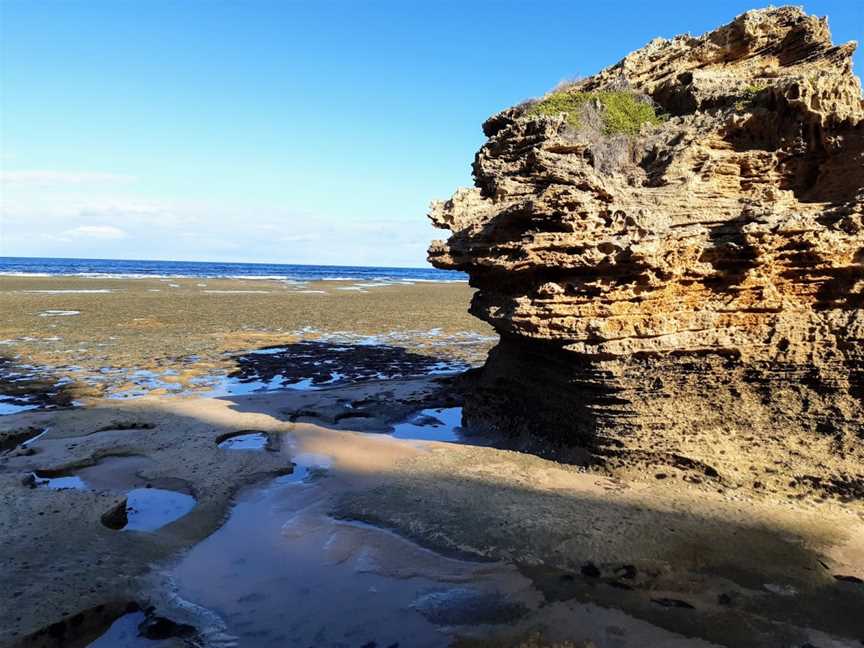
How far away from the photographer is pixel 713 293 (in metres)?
8.20

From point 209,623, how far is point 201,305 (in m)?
30.3

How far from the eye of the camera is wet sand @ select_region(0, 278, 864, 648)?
5.02 m

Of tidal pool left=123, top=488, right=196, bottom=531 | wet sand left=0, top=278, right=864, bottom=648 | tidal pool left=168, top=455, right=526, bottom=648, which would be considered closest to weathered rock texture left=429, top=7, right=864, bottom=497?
wet sand left=0, top=278, right=864, bottom=648

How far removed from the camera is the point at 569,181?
873 cm

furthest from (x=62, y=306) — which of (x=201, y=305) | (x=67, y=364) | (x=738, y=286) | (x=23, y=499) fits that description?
(x=738, y=286)

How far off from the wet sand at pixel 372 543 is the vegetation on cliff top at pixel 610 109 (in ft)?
20.1

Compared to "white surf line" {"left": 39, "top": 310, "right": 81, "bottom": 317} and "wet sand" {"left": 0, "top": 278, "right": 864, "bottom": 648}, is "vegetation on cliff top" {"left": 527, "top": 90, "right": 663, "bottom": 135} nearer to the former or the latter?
"wet sand" {"left": 0, "top": 278, "right": 864, "bottom": 648}

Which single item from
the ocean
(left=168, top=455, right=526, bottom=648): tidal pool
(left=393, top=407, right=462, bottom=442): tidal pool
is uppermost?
the ocean

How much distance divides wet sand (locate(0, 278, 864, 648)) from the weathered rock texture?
74cm

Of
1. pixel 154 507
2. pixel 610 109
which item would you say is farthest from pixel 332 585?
pixel 610 109

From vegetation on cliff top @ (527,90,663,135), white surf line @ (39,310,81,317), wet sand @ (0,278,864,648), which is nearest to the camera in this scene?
wet sand @ (0,278,864,648)

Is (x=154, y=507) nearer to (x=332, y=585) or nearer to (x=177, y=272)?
(x=332, y=585)

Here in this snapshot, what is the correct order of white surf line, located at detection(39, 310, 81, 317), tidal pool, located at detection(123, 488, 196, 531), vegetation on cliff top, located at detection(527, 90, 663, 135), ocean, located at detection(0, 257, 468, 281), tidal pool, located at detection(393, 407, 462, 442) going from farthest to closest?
1. ocean, located at detection(0, 257, 468, 281)
2. white surf line, located at detection(39, 310, 81, 317)
3. tidal pool, located at detection(393, 407, 462, 442)
4. vegetation on cliff top, located at detection(527, 90, 663, 135)
5. tidal pool, located at detection(123, 488, 196, 531)

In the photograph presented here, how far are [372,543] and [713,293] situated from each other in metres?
5.80
